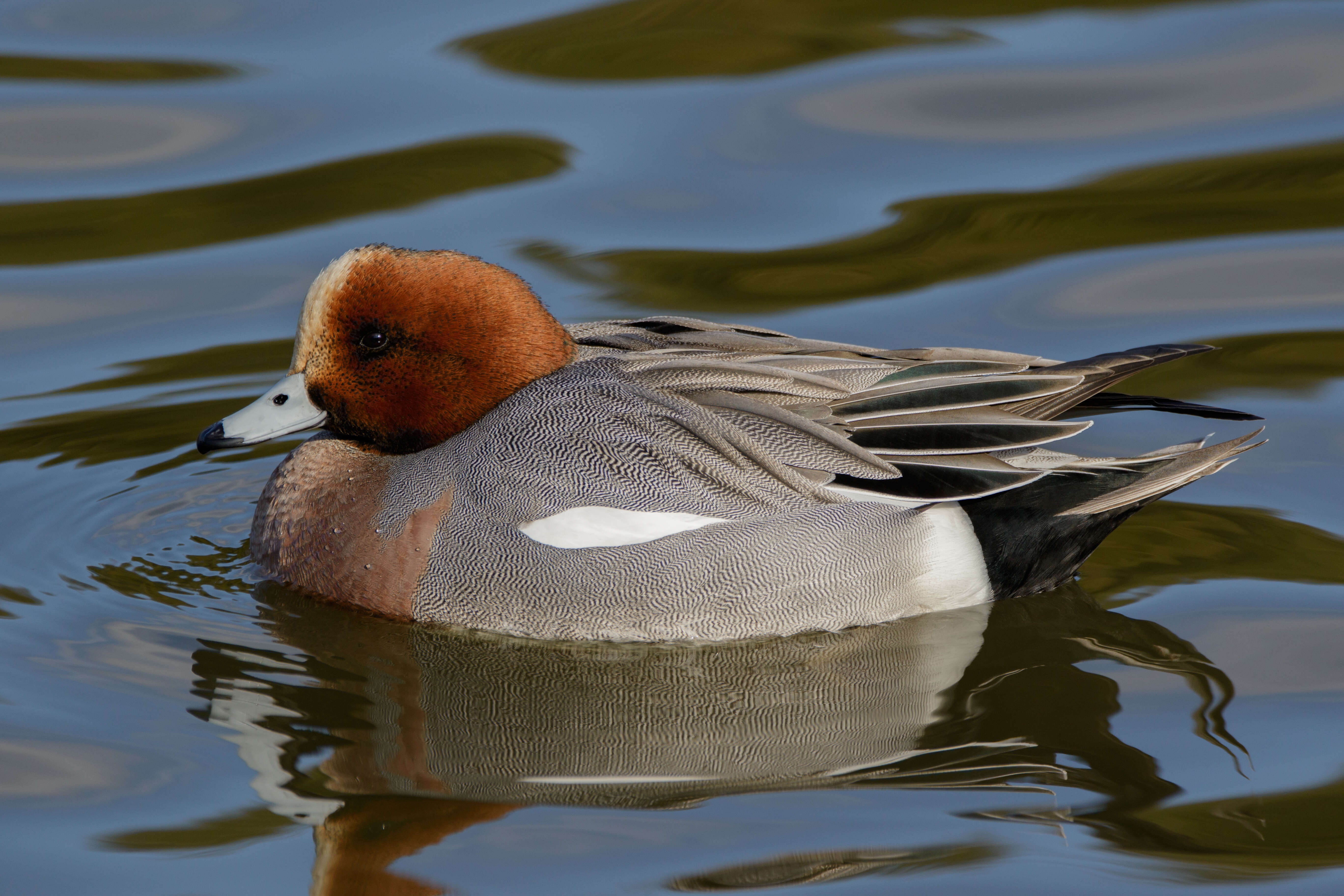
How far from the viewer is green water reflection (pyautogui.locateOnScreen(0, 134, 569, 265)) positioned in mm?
7648

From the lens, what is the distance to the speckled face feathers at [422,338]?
4.96 meters

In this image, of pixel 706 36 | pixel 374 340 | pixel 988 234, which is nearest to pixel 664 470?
pixel 374 340

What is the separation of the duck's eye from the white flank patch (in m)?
0.79

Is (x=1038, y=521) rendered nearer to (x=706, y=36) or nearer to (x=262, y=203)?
(x=262, y=203)

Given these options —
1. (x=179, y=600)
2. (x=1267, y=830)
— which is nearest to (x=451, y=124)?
(x=179, y=600)

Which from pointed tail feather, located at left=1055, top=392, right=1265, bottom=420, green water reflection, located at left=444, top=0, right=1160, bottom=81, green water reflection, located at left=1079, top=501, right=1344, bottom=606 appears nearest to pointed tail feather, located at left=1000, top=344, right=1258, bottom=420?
pointed tail feather, located at left=1055, top=392, right=1265, bottom=420

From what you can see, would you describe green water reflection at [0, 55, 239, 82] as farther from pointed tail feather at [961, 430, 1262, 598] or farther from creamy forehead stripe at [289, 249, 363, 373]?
pointed tail feather at [961, 430, 1262, 598]

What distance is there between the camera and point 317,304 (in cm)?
500

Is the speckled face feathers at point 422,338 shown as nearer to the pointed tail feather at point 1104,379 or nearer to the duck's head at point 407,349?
the duck's head at point 407,349

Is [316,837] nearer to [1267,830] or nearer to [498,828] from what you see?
[498,828]

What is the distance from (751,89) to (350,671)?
4.98 meters

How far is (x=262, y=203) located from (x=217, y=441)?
9.98 feet

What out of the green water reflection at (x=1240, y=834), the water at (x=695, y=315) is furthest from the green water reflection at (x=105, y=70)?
the green water reflection at (x=1240, y=834)

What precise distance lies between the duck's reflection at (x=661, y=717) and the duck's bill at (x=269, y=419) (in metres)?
0.48
